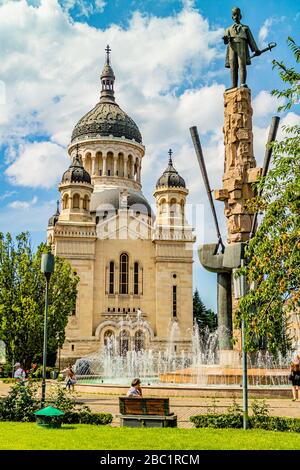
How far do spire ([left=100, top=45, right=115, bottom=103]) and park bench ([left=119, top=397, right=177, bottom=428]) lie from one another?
52464mm

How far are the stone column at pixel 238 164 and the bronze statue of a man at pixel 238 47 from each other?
0.61 meters

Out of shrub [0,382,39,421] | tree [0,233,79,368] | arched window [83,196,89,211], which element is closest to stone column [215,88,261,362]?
shrub [0,382,39,421]

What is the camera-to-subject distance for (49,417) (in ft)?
34.2

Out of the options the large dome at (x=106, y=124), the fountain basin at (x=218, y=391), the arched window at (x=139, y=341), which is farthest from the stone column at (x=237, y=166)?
the large dome at (x=106, y=124)

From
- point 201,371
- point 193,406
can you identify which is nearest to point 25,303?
point 201,371

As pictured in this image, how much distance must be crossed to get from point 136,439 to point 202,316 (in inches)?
2211

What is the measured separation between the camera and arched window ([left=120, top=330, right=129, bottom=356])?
145 ft

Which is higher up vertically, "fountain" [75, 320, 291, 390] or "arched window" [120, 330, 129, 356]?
"arched window" [120, 330, 129, 356]

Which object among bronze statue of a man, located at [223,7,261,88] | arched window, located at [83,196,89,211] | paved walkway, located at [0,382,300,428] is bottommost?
paved walkway, located at [0,382,300,428]

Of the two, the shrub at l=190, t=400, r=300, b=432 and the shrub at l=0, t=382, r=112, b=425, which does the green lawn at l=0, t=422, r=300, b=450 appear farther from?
the shrub at l=0, t=382, r=112, b=425

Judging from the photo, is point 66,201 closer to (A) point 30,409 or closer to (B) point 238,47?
(B) point 238,47

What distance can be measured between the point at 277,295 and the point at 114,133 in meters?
47.9

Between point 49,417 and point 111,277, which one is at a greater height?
point 111,277
